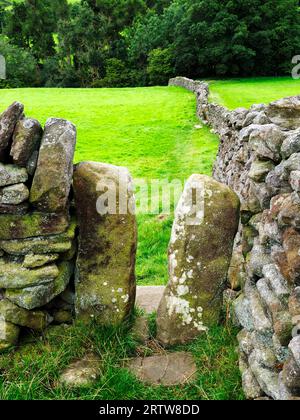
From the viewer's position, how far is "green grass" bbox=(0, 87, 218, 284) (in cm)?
1114

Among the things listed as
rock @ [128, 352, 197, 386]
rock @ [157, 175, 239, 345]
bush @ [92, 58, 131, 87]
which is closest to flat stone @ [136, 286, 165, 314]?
rock @ [157, 175, 239, 345]

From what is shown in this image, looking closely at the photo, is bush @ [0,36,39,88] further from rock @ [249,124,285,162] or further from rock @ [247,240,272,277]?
rock @ [247,240,272,277]

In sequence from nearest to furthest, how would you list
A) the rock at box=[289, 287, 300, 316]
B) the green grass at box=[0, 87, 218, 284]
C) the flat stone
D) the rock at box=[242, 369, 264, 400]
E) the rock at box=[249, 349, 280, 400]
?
the rock at box=[289, 287, 300, 316] → the rock at box=[249, 349, 280, 400] → the rock at box=[242, 369, 264, 400] → the flat stone → the green grass at box=[0, 87, 218, 284]

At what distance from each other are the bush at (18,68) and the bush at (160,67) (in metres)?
17.2

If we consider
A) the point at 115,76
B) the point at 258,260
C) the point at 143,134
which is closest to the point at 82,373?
the point at 258,260

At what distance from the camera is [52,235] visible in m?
5.64

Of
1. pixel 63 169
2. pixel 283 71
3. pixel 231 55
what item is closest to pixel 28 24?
pixel 231 55

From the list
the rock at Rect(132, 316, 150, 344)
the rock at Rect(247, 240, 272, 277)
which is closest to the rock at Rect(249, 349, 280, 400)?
the rock at Rect(247, 240, 272, 277)

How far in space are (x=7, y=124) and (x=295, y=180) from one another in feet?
11.5

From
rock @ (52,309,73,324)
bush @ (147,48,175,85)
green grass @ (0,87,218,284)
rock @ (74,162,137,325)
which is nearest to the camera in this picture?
rock @ (74,162,137,325)

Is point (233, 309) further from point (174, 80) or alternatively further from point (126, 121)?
point (174, 80)

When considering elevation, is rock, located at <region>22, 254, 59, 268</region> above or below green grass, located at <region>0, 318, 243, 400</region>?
above

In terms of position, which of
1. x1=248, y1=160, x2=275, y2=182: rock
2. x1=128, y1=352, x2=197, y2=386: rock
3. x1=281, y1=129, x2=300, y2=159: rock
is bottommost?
x1=128, y1=352, x2=197, y2=386: rock

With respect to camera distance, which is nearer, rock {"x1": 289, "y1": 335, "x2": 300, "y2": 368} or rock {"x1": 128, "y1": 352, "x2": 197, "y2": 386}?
rock {"x1": 289, "y1": 335, "x2": 300, "y2": 368}
